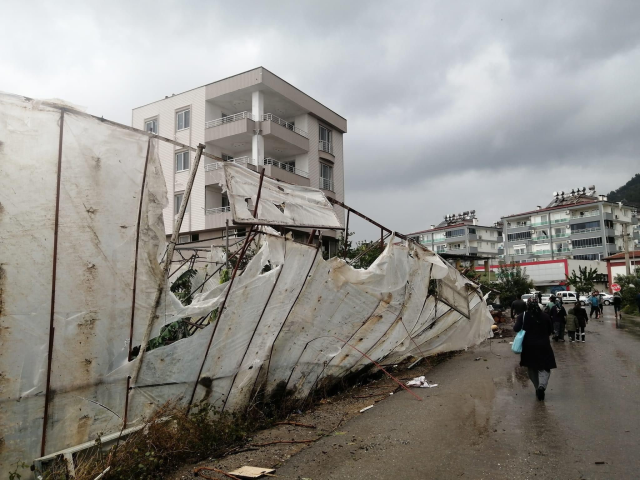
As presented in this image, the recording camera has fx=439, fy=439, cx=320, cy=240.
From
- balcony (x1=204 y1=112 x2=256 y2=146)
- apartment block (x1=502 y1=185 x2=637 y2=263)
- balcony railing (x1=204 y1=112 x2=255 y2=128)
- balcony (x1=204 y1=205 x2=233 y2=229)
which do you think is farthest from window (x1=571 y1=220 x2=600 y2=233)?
balcony (x1=204 y1=205 x2=233 y2=229)

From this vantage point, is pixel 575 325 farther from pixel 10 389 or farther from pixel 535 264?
pixel 535 264

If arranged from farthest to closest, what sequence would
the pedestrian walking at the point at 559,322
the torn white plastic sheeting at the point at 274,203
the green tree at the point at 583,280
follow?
the green tree at the point at 583,280 → the pedestrian walking at the point at 559,322 → the torn white plastic sheeting at the point at 274,203

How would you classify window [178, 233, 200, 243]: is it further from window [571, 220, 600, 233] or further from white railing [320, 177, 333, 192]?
window [571, 220, 600, 233]

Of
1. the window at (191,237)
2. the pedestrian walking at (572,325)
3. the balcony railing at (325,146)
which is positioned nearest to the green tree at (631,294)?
the pedestrian walking at (572,325)

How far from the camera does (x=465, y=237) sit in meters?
71.4

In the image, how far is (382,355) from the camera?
29.3ft

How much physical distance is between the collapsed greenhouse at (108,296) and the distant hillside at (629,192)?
10060 centimetres

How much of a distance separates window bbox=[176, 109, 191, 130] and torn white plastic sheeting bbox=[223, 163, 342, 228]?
1950cm

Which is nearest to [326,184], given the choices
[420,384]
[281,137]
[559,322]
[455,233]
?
[281,137]

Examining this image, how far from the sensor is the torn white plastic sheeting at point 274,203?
18.9 feet

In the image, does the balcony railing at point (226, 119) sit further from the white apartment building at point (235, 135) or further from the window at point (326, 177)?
the window at point (326, 177)

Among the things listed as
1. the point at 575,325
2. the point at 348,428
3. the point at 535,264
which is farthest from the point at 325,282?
the point at 535,264

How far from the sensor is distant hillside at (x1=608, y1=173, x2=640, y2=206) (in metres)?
88.4

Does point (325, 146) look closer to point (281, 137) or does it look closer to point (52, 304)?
point (281, 137)
